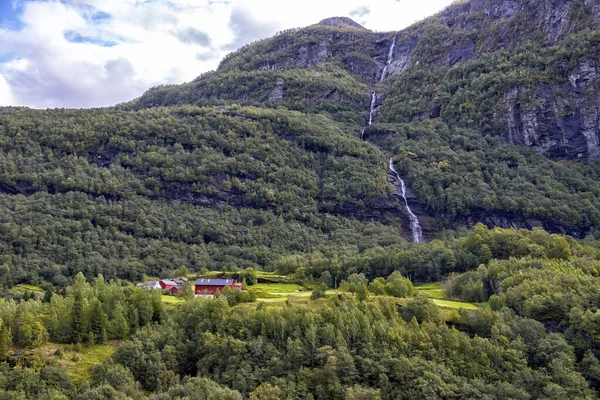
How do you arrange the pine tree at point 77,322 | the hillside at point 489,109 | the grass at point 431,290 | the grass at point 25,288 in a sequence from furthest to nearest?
the hillside at point 489,109
the grass at point 25,288
the grass at point 431,290
the pine tree at point 77,322

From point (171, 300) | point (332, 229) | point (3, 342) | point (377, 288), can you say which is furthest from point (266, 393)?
point (332, 229)

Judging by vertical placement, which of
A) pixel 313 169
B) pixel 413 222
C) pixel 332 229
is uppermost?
pixel 313 169

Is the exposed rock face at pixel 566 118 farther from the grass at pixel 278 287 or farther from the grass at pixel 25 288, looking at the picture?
the grass at pixel 25 288

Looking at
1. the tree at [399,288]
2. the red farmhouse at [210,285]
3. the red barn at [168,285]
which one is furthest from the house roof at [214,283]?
the tree at [399,288]

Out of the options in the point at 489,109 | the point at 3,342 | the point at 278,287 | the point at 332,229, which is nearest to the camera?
the point at 3,342

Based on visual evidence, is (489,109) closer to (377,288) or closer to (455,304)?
(377,288)

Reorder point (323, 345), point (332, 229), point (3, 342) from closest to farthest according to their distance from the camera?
point (3, 342) → point (323, 345) → point (332, 229)

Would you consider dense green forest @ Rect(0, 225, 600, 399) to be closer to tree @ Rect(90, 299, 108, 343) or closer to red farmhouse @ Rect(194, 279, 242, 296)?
tree @ Rect(90, 299, 108, 343)

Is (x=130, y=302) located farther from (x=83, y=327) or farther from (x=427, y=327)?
(x=427, y=327)

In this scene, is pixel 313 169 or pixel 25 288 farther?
pixel 313 169

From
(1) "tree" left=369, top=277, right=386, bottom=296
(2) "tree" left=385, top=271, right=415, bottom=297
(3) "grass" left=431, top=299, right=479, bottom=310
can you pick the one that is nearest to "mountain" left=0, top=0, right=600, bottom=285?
(2) "tree" left=385, top=271, right=415, bottom=297
